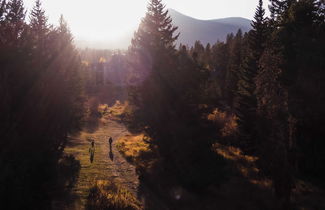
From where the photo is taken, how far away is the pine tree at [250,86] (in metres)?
29.0

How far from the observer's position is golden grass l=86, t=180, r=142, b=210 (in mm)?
14227

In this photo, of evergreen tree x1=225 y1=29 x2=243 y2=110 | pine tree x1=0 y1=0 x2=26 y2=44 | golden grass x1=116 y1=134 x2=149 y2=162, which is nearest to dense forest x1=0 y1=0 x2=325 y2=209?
pine tree x1=0 y1=0 x2=26 y2=44

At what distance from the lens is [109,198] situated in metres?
15.0

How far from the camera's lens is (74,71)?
2339 centimetres

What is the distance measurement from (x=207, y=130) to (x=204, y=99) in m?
3.66

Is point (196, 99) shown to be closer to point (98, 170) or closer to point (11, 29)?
point (98, 170)

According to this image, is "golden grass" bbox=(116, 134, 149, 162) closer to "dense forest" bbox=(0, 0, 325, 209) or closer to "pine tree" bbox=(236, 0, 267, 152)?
"dense forest" bbox=(0, 0, 325, 209)

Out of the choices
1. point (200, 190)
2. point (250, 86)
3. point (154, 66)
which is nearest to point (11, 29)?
→ point (154, 66)

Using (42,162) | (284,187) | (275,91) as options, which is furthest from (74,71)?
(284,187)

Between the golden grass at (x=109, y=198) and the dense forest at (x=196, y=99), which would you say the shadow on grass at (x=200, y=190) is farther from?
the golden grass at (x=109, y=198)

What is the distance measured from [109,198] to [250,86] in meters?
19.4

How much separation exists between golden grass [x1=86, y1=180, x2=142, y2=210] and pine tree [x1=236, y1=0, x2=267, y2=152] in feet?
51.4

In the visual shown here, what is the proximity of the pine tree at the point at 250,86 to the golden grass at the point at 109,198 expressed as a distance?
617 inches

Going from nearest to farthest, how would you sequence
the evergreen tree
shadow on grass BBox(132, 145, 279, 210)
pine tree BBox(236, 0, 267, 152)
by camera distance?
1. shadow on grass BBox(132, 145, 279, 210)
2. pine tree BBox(236, 0, 267, 152)
3. the evergreen tree
